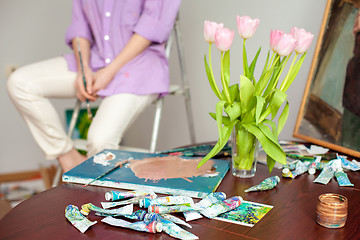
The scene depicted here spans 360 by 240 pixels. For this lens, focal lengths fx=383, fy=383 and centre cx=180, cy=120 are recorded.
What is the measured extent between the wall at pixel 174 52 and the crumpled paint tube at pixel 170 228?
0.95 m

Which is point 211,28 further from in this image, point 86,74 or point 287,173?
point 86,74

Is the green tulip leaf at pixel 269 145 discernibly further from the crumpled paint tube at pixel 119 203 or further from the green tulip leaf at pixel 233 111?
the crumpled paint tube at pixel 119 203

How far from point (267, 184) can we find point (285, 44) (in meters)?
0.27

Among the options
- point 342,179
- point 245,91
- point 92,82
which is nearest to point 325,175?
point 342,179

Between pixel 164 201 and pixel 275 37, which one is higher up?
pixel 275 37

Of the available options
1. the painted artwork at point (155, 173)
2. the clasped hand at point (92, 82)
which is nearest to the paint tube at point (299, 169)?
the painted artwork at point (155, 173)

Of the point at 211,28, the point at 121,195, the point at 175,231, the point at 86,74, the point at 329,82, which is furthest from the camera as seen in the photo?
the point at 86,74

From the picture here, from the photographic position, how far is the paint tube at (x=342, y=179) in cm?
76

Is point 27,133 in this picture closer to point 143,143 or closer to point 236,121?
point 143,143

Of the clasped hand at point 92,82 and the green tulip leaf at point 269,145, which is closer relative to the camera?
the green tulip leaf at point 269,145

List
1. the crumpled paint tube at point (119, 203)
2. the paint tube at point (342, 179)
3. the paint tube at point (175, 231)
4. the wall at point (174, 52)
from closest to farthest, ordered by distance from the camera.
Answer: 1. the paint tube at point (175, 231)
2. the crumpled paint tube at point (119, 203)
3. the paint tube at point (342, 179)
4. the wall at point (174, 52)

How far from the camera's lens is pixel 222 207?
0.63 metres

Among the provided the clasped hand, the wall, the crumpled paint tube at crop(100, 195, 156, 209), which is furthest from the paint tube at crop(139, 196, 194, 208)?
the wall

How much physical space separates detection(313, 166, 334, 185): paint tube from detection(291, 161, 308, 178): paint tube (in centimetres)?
4
